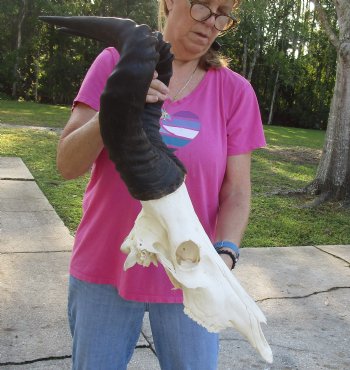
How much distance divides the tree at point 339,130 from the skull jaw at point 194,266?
248 inches

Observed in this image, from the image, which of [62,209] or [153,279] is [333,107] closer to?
[62,209]

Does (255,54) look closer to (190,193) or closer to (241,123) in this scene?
(241,123)

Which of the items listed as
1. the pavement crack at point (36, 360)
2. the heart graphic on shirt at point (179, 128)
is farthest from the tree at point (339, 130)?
the heart graphic on shirt at point (179, 128)

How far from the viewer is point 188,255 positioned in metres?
1.35

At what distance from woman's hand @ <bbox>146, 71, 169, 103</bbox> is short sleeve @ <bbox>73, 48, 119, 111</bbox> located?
38cm

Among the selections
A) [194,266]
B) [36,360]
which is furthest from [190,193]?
[36,360]

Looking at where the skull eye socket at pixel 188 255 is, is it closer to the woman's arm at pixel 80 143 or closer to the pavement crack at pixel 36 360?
the woman's arm at pixel 80 143

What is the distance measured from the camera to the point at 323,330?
3623 mm

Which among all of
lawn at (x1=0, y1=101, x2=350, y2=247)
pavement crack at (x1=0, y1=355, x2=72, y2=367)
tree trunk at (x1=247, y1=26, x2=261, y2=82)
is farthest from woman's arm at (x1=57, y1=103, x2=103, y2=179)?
tree trunk at (x1=247, y1=26, x2=261, y2=82)

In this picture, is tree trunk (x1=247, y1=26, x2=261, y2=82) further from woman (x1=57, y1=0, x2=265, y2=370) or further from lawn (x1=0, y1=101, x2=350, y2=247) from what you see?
woman (x1=57, y1=0, x2=265, y2=370)

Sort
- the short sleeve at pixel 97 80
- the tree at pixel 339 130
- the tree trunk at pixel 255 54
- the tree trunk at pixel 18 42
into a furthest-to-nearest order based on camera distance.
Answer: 1. the tree trunk at pixel 255 54
2. the tree trunk at pixel 18 42
3. the tree at pixel 339 130
4. the short sleeve at pixel 97 80

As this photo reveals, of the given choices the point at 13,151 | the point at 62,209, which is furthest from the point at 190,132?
the point at 13,151

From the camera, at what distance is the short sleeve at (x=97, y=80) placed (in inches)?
63.8

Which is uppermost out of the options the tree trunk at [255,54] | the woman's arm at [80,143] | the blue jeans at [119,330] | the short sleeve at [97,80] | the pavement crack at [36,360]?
the tree trunk at [255,54]
